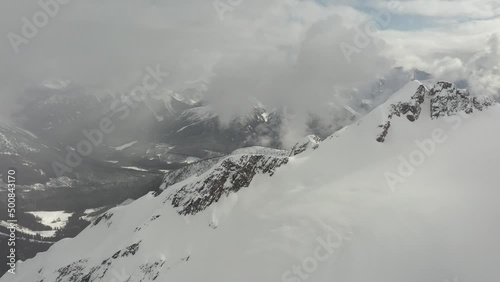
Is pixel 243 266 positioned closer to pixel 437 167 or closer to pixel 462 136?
pixel 437 167

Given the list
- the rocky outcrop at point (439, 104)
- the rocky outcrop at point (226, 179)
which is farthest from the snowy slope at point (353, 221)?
the rocky outcrop at point (226, 179)

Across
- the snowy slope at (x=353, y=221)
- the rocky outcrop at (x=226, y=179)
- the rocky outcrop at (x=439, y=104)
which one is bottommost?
the snowy slope at (x=353, y=221)

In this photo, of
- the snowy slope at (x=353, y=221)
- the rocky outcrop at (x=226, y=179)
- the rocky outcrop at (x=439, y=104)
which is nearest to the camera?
the snowy slope at (x=353, y=221)

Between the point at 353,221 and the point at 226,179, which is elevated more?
the point at 226,179

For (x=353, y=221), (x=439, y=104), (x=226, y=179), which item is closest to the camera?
(x=353, y=221)

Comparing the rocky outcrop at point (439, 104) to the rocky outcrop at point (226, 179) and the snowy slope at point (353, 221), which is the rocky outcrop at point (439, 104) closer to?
the snowy slope at point (353, 221)

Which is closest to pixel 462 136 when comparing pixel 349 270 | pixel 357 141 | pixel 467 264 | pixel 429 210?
pixel 357 141

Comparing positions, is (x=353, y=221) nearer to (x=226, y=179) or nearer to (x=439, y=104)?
(x=226, y=179)

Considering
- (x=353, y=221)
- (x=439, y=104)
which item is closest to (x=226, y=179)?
A: (x=353, y=221)

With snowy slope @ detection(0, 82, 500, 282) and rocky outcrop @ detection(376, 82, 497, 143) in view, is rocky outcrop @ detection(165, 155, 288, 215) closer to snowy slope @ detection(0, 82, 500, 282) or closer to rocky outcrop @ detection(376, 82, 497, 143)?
snowy slope @ detection(0, 82, 500, 282)
